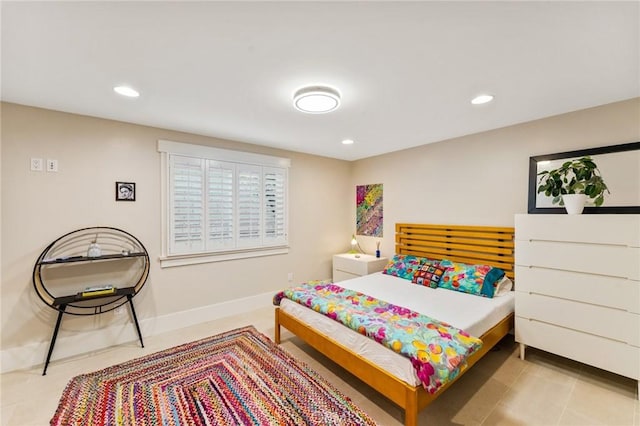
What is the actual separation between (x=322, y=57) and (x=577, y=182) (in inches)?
95.3

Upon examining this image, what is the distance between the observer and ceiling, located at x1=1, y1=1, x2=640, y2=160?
1.33 metres

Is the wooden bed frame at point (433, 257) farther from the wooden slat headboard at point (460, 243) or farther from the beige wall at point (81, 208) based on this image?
the beige wall at point (81, 208)

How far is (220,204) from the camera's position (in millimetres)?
3539

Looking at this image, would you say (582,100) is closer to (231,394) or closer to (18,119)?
(231,394)

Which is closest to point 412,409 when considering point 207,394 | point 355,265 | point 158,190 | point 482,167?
point 207,394

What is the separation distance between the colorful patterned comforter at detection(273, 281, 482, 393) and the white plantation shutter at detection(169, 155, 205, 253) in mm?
1544

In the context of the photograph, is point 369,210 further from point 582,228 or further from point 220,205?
point 582,228

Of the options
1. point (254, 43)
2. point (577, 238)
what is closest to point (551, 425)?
point (577, 238)

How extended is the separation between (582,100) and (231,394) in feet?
12.4

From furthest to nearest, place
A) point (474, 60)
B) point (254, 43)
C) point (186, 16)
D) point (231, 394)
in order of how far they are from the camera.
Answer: point (231, 394) → point (474, 60) → point (254, 43) → point (186, 16)

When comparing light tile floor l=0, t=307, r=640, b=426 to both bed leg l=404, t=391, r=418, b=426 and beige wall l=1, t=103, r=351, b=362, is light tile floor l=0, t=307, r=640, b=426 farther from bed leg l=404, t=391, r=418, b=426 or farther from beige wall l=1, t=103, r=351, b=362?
beige wall l=1, t=103, r=351, b=362

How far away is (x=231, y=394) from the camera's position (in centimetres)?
207

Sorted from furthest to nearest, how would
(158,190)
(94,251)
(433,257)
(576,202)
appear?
(433,257)
(158,190)
(94,251)
(576,202)

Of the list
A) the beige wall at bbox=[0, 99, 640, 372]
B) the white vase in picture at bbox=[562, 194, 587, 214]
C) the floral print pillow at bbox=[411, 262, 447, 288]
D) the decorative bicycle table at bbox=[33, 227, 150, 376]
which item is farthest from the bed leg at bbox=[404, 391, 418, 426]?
the decorative bicycle table at bbox=[33, 227, 150, 376]
